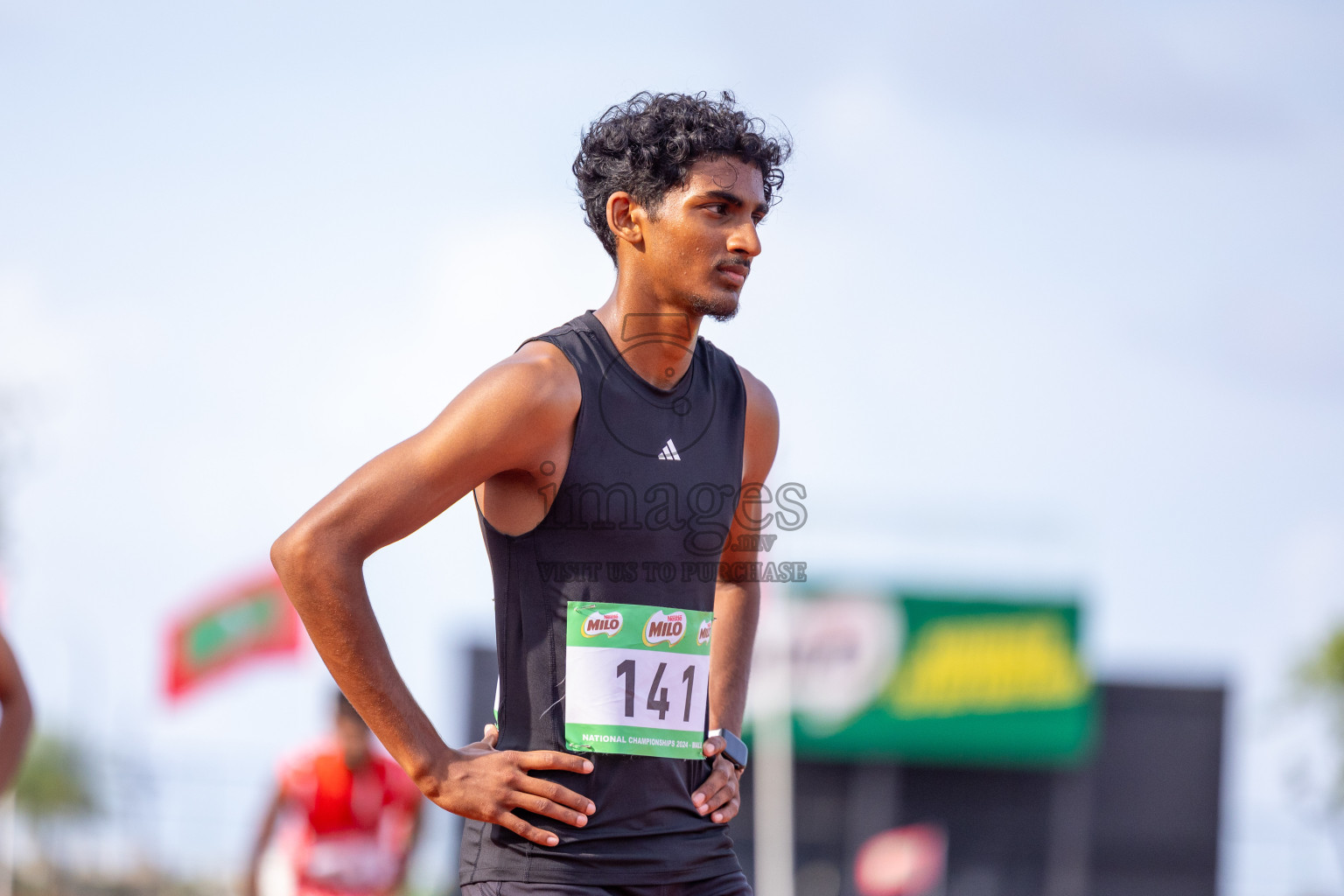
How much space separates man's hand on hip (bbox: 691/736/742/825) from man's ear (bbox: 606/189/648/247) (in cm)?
112

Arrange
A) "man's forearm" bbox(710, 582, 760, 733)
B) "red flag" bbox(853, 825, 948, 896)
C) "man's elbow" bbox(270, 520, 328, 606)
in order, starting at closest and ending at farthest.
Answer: "man's elbow" bbox(270, 520, 328, 606), "man's forearm" bbox(710, 582, 760, 733), "red flag" bbox(853, 825, 948, 896)

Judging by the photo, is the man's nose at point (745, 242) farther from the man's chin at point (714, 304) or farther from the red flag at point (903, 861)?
the red flag at point (903, 861)

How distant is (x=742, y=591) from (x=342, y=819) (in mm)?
→ 4739

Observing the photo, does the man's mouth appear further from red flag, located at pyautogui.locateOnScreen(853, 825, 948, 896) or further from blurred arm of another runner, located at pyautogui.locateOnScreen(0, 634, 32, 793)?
red flag, located at pyautogui.locateOnScreen(853, 825, 948, 896)

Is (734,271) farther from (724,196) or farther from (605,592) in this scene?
(605,592)

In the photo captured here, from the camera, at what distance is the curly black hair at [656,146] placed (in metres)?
3.38

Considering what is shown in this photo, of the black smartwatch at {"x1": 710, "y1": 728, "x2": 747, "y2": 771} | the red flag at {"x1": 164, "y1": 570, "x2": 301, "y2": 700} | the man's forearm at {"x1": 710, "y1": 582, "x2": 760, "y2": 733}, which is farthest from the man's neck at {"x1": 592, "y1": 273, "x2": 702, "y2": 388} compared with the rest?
the red flag at {"x1": 164, "y1": 570, "x2": 301, "y2": 700}

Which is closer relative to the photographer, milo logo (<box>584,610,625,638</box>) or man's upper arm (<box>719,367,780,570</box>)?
milo logo (<box>584,610,625,638</box>)

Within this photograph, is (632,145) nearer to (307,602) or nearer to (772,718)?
(307,602)

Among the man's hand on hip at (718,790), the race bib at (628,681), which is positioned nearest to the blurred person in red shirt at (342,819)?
the man's hand on hip at (718,790)

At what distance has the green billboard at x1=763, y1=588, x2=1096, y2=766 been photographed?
72.3 ft

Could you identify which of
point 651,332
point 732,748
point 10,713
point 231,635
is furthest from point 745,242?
point 231,635

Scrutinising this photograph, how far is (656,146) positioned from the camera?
3.40 m

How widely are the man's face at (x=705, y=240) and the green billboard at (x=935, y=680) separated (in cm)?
1898
